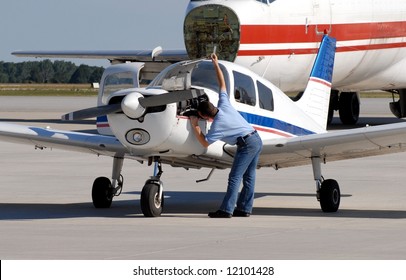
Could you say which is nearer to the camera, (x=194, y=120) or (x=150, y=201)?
(x=194, y=120)

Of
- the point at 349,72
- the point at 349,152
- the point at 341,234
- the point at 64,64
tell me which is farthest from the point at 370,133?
the point at 64,64

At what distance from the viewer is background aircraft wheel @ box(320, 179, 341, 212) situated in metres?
14.8

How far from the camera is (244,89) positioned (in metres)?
14.8

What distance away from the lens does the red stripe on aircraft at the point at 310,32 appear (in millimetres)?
28047

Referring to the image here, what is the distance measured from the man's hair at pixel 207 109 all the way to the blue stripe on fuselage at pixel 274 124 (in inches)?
31.0

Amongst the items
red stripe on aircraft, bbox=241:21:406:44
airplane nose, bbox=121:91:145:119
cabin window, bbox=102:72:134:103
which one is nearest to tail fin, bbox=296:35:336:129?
cabin window, bbox=102:72:134:103

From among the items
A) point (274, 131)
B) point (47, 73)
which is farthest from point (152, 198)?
point (47, 73)

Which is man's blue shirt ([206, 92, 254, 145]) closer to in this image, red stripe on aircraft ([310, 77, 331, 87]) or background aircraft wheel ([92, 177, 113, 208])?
background aircraft wheel ([92, 177, 113, 208])

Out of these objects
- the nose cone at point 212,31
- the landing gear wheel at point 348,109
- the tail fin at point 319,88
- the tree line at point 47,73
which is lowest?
the tail fin at point 319,88

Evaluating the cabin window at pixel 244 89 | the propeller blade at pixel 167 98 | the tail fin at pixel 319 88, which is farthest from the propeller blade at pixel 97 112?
the tail fin at pixel 319 88

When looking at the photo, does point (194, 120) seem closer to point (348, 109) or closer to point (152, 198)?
point (152, 198)

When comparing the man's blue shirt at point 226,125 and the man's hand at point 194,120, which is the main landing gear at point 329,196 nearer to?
the man's blue shirt at point 226,125

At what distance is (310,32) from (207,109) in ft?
51.9
